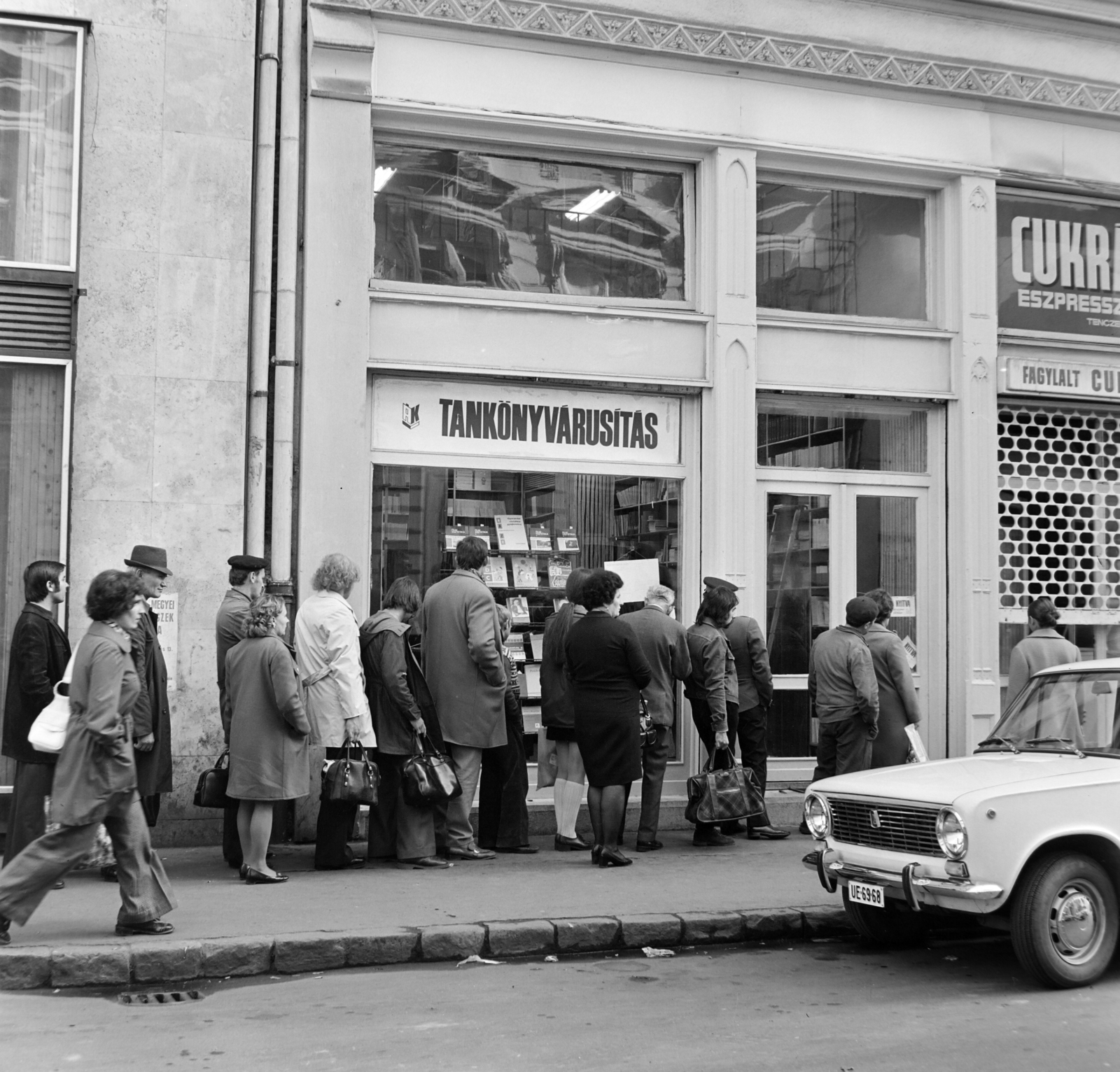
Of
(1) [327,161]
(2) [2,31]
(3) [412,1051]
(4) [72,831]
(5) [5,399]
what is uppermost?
(2) [2,31]

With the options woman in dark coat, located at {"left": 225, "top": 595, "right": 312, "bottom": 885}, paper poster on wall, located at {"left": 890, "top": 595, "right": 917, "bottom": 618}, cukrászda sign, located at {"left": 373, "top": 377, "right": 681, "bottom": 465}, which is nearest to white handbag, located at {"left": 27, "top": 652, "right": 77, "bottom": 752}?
woman in dark coat, located at {"left": 225, "top": 595, "right": 312, "bottom": 885}

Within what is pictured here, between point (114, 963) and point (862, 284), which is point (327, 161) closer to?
point (862, 284)

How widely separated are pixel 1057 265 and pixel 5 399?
945 cm

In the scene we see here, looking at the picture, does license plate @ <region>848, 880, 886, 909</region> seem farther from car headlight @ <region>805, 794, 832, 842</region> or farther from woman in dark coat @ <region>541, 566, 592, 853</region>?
woman in dark coat @ <region>541, 566, 592, 853</region>

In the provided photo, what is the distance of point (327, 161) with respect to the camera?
10984 mm

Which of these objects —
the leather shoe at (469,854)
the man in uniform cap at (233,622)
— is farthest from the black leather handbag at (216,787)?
the leather shoe at (469,854)

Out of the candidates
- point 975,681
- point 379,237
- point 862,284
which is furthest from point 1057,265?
point 379,237

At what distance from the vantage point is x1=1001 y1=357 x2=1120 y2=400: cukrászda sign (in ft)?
41.6

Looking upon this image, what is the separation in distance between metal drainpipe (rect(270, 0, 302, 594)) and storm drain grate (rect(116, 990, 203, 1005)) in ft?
14.2

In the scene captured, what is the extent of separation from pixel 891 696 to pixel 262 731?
5026 mm

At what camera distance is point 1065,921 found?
661 cm

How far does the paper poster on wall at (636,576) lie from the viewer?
11.8 metres

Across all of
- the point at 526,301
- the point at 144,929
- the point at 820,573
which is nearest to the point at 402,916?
the point at 144,929

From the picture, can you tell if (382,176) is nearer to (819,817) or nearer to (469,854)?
(469,854)
